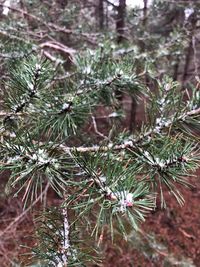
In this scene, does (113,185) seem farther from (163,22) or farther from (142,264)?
(163,22)

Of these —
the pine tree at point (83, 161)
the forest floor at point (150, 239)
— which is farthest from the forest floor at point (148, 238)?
the pine tree at point (83, 161)

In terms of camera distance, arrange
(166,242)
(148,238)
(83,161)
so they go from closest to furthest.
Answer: (83,161)
(148,238)
(166,242)

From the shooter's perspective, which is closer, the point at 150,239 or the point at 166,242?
the point at 150,239

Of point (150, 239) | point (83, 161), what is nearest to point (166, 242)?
point (150, 239)

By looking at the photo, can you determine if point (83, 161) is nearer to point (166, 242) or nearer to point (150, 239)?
point (150, 239)

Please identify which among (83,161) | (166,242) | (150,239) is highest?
(83,161)

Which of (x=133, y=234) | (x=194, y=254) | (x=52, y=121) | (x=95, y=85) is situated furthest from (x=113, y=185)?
(x=194, y=254)

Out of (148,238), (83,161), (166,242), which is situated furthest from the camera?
(166,242)

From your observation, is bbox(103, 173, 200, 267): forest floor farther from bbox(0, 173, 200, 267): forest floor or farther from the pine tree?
the pine tree

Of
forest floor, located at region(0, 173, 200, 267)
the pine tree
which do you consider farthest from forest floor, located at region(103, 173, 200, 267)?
the pine tree

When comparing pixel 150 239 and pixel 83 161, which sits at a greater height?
pixel 83 161

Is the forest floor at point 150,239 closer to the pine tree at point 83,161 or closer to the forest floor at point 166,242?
the forest floor at point 166,242
